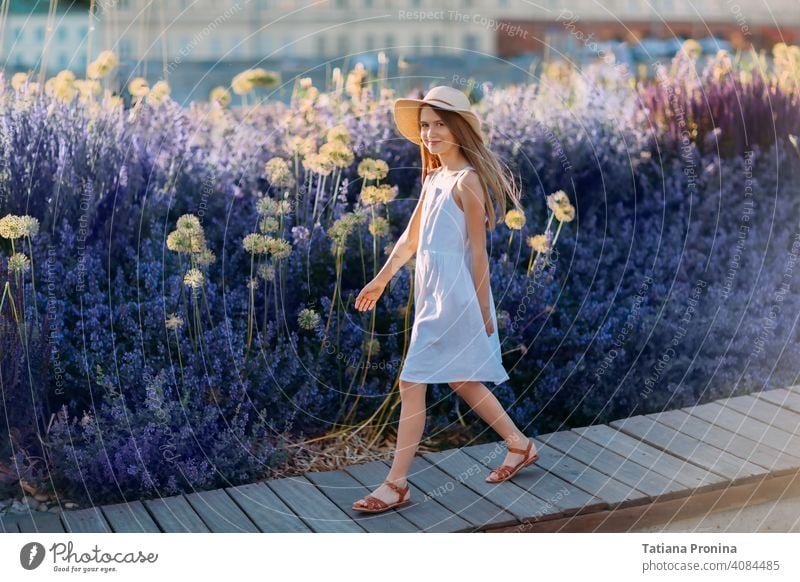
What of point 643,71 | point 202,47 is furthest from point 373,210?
point 643,71

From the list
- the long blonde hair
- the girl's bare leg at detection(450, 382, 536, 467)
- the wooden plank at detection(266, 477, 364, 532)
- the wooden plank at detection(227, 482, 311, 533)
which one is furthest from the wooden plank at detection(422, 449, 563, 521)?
the long blonde hair

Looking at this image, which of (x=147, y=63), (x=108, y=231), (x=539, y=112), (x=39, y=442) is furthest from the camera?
(x=539, y=112)

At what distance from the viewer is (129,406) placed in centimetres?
401

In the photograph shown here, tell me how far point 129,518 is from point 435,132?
1547mm

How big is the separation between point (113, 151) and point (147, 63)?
63 cm

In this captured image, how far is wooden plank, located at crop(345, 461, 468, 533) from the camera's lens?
3.49 metres

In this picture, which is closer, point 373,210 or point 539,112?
point 373,210

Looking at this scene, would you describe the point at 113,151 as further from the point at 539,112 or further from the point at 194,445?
the point at 539,112

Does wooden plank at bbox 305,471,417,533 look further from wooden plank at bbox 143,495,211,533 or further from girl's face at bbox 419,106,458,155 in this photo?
girl's face at bbox 419,106,458,155

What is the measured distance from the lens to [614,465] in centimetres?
386

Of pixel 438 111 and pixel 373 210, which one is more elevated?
pixel 438 111

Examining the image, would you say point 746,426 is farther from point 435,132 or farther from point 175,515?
point 175,515

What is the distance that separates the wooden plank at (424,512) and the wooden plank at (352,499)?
0.02 metres

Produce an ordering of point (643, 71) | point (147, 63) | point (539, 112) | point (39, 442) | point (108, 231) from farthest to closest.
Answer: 1. point (643, 71)
2. point (539, 112)
3. point (147, 63)
4. point (108, 231)
5. point (39, 442)
